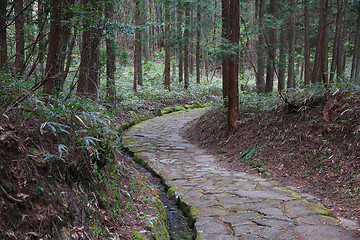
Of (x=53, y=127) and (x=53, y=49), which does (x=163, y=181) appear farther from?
(x=53, y=127)

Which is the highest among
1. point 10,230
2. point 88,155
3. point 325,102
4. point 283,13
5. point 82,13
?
point 283,13

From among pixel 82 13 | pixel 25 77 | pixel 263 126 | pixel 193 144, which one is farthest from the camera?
pixel 193 144

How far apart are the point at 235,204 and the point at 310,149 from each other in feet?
8.09

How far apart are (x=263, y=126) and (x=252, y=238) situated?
485 cm

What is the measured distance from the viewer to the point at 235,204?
467 cm

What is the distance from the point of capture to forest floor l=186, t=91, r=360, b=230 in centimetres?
489

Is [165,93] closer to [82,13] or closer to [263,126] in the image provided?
[263,126]

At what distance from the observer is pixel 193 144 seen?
10039mm

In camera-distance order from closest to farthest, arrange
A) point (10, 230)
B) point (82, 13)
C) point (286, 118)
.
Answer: point (10, 230)
point (82, 13)
point (286, 118)

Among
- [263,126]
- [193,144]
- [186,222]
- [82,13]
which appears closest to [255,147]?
[263,126]

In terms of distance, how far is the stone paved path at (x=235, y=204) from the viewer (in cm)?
367

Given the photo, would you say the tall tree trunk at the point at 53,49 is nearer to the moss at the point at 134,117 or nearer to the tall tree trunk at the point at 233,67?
the tall tree trunk at the point at 233,67

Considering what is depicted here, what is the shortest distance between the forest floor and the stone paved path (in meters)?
0.40

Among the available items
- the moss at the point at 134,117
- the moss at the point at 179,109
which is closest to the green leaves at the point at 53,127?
the moss at the point at 134,117
